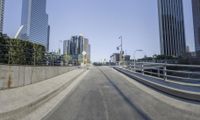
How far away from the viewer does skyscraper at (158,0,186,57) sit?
148m

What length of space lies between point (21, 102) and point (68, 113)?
2.13 m

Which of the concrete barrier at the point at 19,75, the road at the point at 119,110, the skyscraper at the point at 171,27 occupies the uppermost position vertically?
the skyscraper at the point at 171,27

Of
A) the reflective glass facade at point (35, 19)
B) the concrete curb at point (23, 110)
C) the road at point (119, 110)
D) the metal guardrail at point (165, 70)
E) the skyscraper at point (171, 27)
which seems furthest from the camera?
the skyscraper at point (171, 27)

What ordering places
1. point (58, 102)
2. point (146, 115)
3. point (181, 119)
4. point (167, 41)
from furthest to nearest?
1. point (167, 41)
2. point (58, 102)
3. point (146, 115)
4. point (181, 119)

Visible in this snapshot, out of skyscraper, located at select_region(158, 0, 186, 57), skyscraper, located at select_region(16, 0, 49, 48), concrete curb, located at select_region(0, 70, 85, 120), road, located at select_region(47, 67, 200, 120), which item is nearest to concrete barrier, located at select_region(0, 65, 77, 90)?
concrete curb, located at select_region(0, 70, 85, 120)

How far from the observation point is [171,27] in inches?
5866

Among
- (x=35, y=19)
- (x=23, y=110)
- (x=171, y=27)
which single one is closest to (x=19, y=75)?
(x=23, y=110)

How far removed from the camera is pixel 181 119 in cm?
729

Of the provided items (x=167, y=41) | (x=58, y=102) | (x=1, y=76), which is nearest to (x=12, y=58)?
(x=1, y=76)

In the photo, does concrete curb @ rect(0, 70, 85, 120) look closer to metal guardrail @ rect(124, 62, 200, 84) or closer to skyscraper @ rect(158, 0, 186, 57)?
metal guardrail @ rect(124, 62, 200, 84)

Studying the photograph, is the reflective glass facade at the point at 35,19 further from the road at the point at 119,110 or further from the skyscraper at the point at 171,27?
the road at the point at 119,110

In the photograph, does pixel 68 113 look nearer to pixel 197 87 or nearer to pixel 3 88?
pixel 3 88

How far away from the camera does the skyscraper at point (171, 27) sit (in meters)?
148

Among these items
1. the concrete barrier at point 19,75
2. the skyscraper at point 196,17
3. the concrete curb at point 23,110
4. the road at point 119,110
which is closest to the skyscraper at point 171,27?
the skyscraper at point 196,17
